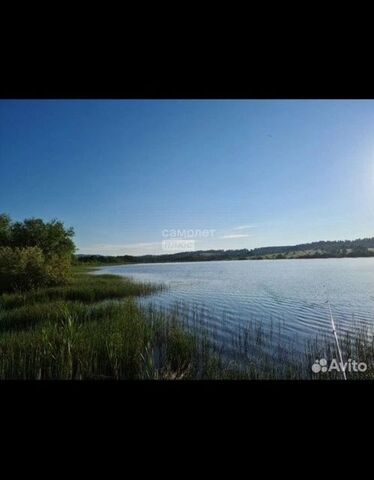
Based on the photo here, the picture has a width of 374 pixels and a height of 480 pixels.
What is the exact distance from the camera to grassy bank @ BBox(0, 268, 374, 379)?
280cm

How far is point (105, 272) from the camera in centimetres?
353

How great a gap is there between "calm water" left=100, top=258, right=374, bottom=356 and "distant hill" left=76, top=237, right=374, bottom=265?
0.10m

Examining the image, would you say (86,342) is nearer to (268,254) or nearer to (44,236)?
(44,236)

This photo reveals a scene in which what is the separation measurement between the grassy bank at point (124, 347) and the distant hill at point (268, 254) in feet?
1.95

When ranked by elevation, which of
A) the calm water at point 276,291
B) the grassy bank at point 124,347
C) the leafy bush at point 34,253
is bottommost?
the grassy bank at point 124,347

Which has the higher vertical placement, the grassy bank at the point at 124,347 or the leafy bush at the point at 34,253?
the leafy bush at the point at 34,253

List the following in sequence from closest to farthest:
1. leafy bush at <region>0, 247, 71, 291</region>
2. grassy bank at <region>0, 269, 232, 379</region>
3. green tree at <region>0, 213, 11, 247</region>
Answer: green tree at <region>0, 213, 11, 247</region> → grassy bank at <region>0, 269, 232, 379</region> → leafy bush at <region>0, 247, 71, 291</region>

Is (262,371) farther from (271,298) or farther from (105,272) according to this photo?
(105,272)

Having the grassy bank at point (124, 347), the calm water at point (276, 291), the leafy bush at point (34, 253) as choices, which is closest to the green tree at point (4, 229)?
the leafy bush at point (34, 253)

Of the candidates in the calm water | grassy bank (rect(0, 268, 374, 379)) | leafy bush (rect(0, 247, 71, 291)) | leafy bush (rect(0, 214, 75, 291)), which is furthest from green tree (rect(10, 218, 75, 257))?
the calm water

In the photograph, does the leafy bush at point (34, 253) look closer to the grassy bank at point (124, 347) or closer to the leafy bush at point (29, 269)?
the leafy bush at point (29, 269)

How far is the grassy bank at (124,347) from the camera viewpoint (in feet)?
9.19

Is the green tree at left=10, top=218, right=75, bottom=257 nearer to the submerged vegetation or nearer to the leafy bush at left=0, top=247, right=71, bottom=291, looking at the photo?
the submerged vegetation
